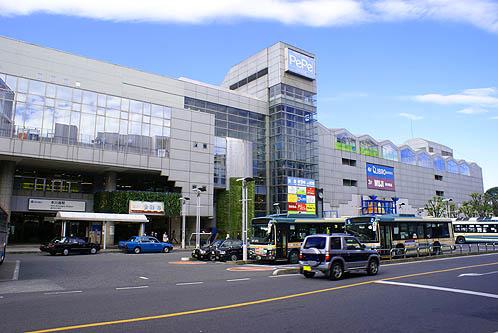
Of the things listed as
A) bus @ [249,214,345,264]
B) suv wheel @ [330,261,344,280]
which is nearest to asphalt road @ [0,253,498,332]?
suv wheel @ [330,261,344,280]

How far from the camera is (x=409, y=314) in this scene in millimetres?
8992

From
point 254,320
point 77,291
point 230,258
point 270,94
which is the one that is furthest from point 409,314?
point 270,94

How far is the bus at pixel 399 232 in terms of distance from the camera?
24.3 m

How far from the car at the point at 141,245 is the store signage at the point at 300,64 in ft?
116

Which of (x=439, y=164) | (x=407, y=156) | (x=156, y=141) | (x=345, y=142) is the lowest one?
(x=156, y=141)

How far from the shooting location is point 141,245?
116 ft

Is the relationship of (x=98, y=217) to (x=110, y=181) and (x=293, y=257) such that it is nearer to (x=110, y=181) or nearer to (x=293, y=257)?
(x=110, y=181)

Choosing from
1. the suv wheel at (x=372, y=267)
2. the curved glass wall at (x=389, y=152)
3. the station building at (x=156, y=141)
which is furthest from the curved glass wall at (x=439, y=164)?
the suv wheel at (x=372, y=267)

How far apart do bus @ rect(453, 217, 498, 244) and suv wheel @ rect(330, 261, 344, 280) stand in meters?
38.2

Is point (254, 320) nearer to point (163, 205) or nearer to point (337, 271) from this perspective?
point (337, 271)

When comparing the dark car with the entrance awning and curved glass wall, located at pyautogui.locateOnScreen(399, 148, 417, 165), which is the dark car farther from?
curved glass wall, located at pyautogui.locateOnScreen(399, 148, 417, 165)

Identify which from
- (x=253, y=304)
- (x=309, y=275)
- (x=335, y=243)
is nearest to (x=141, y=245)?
(x=309, y=275)

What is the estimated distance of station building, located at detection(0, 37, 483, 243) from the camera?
40.1 metres

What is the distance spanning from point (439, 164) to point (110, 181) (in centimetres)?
7646
